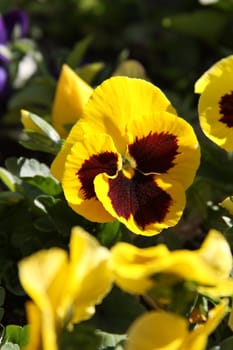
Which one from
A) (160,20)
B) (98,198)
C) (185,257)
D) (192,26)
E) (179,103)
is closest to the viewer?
(185,257)

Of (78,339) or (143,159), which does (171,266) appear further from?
(143,159)

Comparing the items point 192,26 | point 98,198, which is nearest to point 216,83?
point 98,198

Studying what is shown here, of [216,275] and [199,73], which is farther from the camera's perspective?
[199,73]

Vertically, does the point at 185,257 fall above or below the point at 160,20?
above

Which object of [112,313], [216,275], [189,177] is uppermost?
[216,275]

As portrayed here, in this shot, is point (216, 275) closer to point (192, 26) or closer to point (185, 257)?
point (185, 257)

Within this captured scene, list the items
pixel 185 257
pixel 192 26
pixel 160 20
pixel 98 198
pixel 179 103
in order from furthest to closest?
pixel 160 20, pixel 192 26, pixel 179 103, pixel 98 198, pixel 185 257
